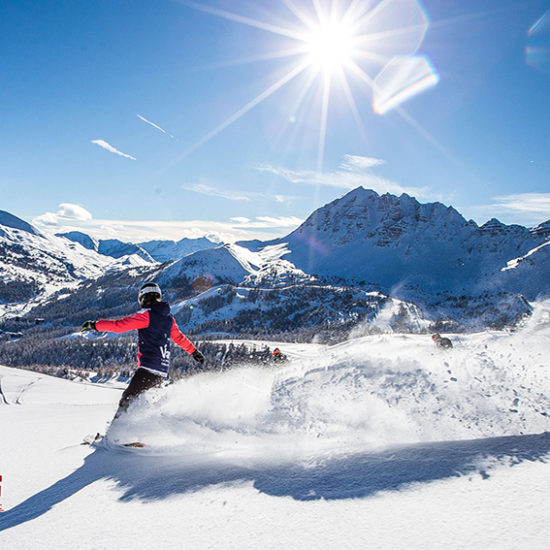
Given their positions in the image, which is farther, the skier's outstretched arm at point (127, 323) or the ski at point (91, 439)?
the skier's outstretched arm at point (127, 323)

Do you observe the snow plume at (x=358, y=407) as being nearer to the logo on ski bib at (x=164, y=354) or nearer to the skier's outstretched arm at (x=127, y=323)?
the logo on ski bib at (x=164, y=354)

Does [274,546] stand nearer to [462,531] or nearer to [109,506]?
[462,531]

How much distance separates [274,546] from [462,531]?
117cm

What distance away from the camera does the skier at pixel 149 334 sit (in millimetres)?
6184

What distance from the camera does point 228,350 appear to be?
104 metres

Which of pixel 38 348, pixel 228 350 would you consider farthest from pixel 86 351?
pixel 228 350

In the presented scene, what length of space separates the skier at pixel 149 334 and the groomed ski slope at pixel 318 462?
0.35 meters

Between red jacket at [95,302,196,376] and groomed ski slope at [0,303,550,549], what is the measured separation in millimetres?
541

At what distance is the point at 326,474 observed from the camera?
322cm

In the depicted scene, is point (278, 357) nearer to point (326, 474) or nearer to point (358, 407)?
point (358, 407)

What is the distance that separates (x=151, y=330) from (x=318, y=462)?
13.4ft

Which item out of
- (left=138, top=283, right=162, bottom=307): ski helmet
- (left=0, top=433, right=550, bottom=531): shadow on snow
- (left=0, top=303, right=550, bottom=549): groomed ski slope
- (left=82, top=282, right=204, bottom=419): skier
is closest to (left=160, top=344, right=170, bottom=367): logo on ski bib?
(left=82, top=282, right=204, bottom=419): skier

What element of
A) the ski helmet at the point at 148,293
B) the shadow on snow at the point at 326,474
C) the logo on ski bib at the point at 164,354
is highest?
the ski helmet at the point at 148,293

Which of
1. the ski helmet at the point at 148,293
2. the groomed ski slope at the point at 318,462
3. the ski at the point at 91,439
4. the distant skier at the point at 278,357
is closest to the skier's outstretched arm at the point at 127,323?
the ski helmet at the point at 148,293
